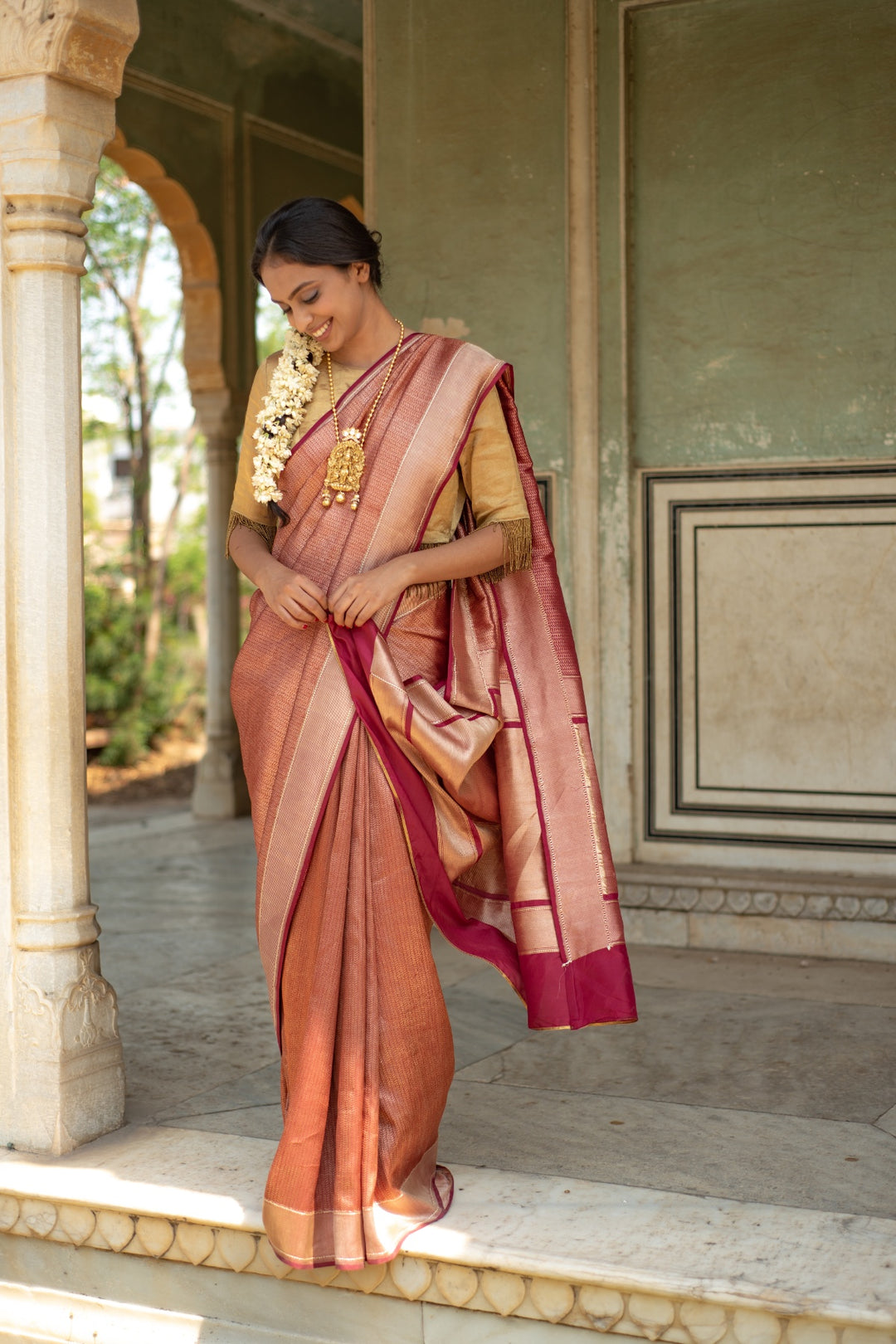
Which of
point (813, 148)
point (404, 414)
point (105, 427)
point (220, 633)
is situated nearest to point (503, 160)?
point (813, 148)

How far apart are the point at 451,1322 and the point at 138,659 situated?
1092 cm

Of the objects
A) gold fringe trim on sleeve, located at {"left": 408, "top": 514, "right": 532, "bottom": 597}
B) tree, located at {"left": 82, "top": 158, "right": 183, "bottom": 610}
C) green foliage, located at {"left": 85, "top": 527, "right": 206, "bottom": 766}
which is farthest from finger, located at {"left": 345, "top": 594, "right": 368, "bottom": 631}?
tree, located at {"left": 82, "top": 158, "right": 183, "bottom": 610}

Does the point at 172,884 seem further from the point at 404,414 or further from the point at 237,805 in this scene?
the point at 404,414

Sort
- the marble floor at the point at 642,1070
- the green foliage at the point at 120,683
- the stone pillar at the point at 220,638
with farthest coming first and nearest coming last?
the green foliage at the point at 120,683 → the stone pillar at the point at 220,638 → the marble floor at the point at 642,1070

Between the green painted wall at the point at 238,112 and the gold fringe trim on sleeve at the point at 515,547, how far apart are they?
5.38m

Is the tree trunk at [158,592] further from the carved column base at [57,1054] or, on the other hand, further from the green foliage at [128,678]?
the carved column base at [57,1054]

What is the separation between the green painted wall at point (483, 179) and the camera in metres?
4.95

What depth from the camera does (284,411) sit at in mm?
2742

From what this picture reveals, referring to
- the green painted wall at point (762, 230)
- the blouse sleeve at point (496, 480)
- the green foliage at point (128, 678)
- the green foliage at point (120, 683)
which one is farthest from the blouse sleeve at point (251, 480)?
the green foliage at point (120, 683)

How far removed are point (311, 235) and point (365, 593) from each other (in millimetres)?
627

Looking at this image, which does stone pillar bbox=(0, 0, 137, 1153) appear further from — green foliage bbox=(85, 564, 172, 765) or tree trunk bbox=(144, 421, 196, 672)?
tree trunk bbox=(144, 421, 196, 672)

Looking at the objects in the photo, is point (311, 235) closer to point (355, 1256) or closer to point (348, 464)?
point (348, 464)

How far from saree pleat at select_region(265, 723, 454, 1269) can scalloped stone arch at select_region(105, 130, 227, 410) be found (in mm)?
6122

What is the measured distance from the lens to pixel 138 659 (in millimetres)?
13125
